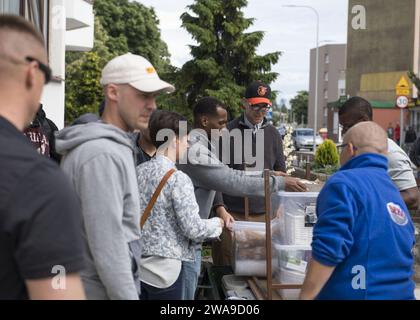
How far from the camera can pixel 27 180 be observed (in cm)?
151

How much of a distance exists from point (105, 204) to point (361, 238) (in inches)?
44.0

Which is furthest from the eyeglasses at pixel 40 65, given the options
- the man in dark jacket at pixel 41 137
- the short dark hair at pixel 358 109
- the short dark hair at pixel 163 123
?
the short dark hair at pixel 358 109

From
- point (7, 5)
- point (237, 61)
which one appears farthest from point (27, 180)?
point (237, 61)

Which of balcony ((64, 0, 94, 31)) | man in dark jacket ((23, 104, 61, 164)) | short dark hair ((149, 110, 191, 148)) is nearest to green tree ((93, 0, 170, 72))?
balcony ((64, 0, 94, 31))

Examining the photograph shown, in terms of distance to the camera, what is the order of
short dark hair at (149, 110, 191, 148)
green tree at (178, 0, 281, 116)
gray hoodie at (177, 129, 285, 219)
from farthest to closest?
1. green tree at (178, 0, 281, 116)
2. gray hoodie at (177, 129, 285, 219)
3. short dark hair at (149, 110, 191, 148)

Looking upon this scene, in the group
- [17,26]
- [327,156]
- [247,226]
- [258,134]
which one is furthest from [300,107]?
[17,26]

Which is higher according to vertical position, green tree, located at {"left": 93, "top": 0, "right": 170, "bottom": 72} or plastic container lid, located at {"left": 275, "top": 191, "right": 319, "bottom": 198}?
green tree, located at {"left": 93, "top": 0, "right": 170, "bottom": 72}

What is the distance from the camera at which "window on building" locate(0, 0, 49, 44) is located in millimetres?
8306

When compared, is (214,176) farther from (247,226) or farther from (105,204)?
(105,204)

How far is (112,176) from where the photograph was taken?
2.26m

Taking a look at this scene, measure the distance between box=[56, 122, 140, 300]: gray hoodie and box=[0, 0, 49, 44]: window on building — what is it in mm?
6406

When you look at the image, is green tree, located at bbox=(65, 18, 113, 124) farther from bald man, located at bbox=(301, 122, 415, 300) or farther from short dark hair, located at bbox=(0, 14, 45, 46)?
short dark hair, located at bbox=(0, 14, 45, 46)

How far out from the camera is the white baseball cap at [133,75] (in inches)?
99.0

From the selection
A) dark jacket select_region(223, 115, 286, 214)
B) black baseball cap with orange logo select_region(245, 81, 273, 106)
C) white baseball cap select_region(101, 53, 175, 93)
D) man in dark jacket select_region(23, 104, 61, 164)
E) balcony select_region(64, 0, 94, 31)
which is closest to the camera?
white baseball cap select_region(101, 53, 175, 93)
